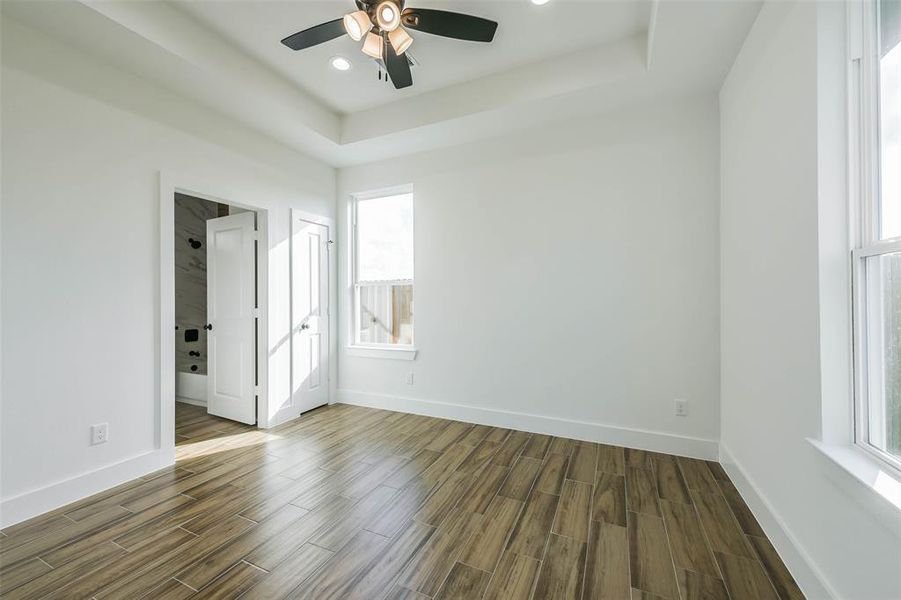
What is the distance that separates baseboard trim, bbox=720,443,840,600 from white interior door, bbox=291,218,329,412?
380cm

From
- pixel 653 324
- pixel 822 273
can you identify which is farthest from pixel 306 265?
pixel 822 273

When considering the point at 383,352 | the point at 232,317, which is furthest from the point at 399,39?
the point at 232,317

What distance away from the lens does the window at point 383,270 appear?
4047mm

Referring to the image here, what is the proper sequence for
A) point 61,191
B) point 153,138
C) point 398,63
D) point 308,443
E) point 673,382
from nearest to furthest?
point 61,191 → point 398,63 → point 153,138 → point 673,382 → point 308,443

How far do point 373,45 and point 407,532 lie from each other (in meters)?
2.84

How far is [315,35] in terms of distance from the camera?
85.3 inches

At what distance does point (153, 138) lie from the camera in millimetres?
2617

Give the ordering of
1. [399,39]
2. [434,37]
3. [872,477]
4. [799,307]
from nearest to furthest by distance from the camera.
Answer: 1. [872,477]
2. [799,307]
3. [399,39]
4. [434,37]

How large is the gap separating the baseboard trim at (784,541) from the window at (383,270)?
2.98 m

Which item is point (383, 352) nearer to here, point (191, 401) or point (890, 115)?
point (191, 401)

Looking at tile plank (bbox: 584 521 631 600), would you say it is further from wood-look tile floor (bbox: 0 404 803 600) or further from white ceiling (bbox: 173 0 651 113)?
white ceiling (bbox: 173 0 651 113)

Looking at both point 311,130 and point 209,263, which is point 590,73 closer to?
point 311,130

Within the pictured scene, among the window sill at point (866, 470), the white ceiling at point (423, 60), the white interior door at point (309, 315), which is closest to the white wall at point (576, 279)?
the white ceiling at point (423, 60)

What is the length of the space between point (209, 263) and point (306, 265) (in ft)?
3.41
